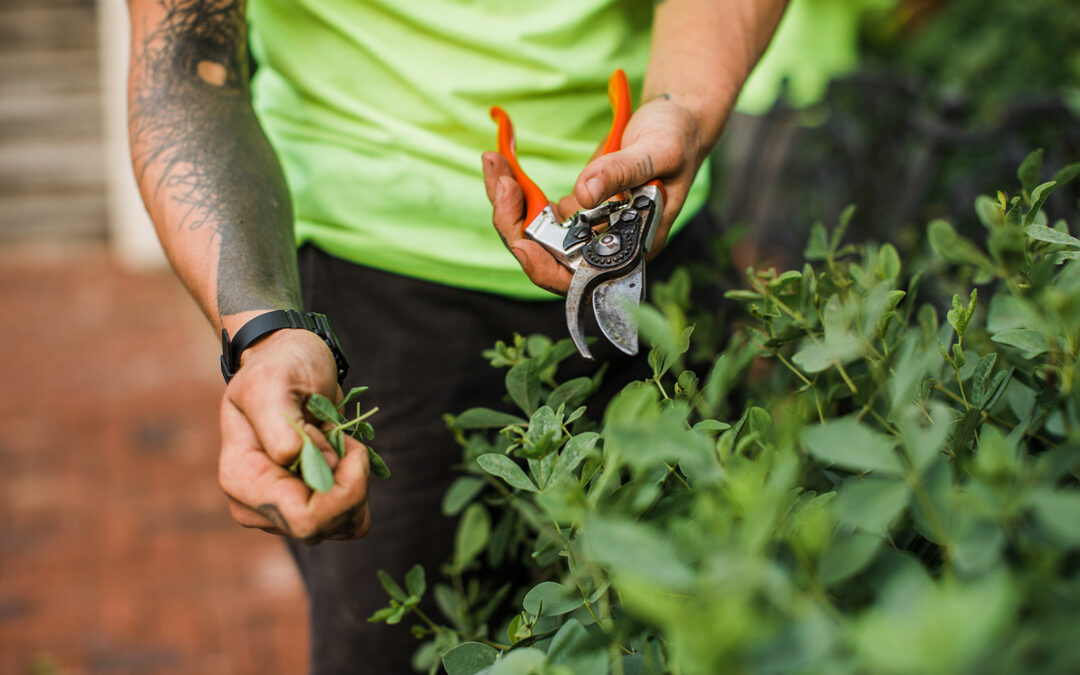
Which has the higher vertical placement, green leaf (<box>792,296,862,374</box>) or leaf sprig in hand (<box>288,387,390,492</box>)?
green leaf (<box>792,296,862,374</box>)

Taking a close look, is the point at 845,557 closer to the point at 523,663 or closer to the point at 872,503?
the point at 872,503

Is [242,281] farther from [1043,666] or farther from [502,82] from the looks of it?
[1043,666]

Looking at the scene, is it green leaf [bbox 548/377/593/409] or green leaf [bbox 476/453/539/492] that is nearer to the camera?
green leaf [bbox 476/453/539/492]

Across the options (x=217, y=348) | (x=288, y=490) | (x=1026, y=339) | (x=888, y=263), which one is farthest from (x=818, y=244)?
(x=217, y=348)

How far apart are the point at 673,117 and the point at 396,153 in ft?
1.60

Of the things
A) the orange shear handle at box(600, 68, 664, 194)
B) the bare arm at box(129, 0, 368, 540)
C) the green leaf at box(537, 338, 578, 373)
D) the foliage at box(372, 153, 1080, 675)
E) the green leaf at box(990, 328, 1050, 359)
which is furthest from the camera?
the orange shear handle at box(600, 68, 664, 194)

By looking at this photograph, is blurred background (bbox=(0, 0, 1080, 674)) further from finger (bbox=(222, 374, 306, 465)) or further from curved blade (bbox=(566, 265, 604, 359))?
finger (bbox=(222, 374, 306, 465))

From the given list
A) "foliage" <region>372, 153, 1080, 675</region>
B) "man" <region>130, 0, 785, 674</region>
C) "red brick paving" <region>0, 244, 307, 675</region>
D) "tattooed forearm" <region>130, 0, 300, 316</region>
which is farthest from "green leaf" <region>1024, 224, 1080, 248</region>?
"red brick paving" <region>0, 244, 307, 675</region>

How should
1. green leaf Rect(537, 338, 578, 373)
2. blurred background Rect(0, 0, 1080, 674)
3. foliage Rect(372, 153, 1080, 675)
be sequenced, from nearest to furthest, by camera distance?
1. foliage Rect(372, 153, 1080, 675)
2. green leaf Rect(537, 338, 578, 373)
3. blurred background Rect(0, 0, 1080, 674)

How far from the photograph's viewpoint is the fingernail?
40.0 inches

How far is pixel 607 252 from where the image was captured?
1.12 m

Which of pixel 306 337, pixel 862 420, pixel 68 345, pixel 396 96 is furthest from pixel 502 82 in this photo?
pixel 68 345

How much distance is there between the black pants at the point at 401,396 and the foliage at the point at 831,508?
44 centimetres

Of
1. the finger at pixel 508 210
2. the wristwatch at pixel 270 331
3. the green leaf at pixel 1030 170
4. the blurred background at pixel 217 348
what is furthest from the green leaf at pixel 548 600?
the blurred background at pixel 217 348
